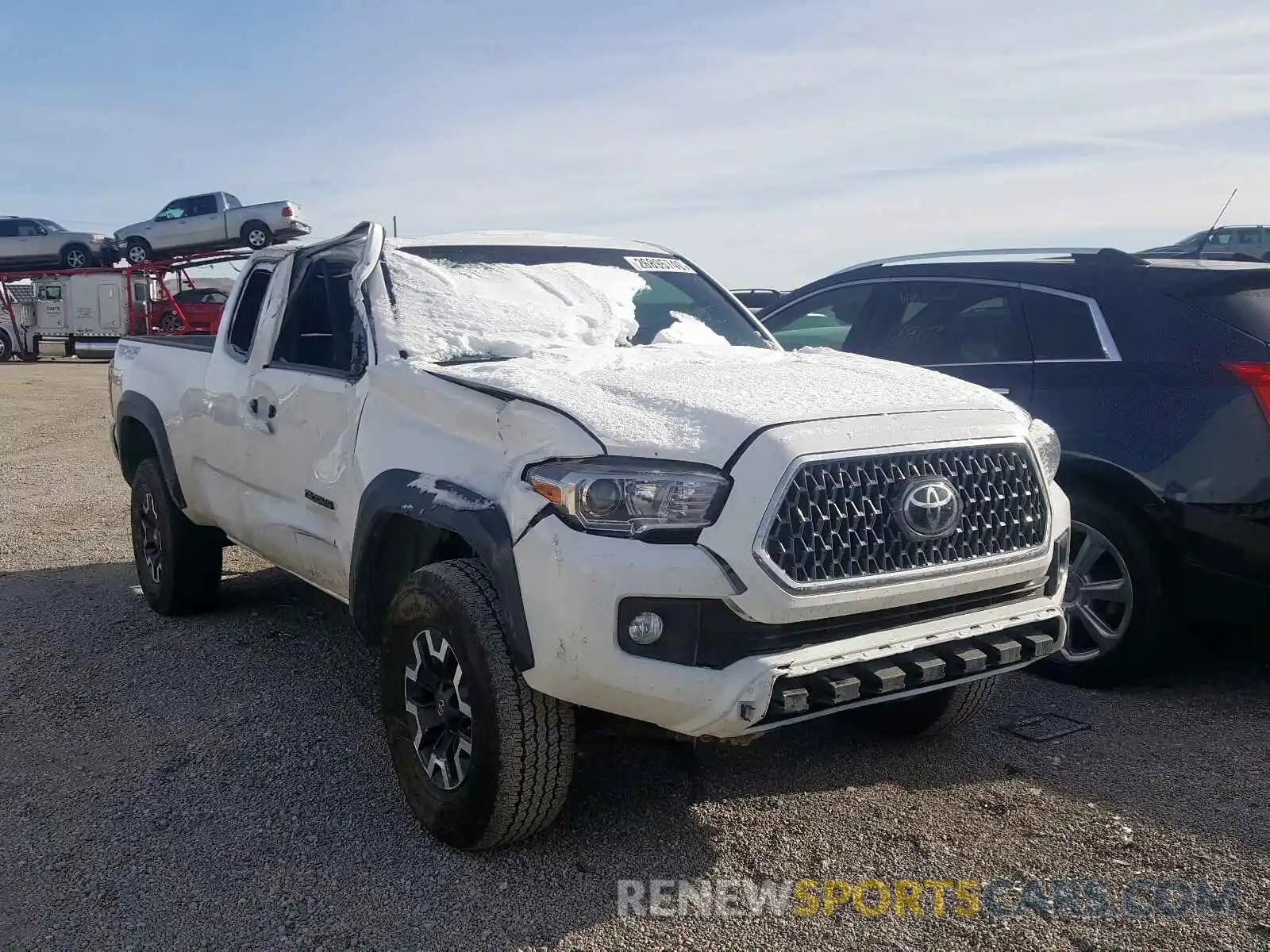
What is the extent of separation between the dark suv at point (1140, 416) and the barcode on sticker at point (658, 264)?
1.35 meters

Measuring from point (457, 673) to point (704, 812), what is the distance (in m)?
0.96

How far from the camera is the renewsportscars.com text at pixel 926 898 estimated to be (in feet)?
9.98

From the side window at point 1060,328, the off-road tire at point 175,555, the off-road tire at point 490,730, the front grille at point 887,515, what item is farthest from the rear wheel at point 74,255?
the front grille at point 887,515

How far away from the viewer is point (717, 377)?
3.60 metres

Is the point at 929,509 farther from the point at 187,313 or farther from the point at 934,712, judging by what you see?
the point at 187,313

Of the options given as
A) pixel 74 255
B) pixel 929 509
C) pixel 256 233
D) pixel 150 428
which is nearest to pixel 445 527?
pixel 929 509

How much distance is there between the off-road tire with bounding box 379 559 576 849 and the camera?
3.09 m

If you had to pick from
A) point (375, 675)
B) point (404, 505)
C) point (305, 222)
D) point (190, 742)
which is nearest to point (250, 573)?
point (375, 675)

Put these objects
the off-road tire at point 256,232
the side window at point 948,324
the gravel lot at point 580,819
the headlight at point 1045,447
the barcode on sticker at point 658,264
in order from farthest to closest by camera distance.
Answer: the off-road tire at point 256,232
the side window at point 948,324
the barcode on sticker at point 658,264
the headlight at point 1045,447
the gravel lot at point 580,819

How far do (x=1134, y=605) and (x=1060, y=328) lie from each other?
125cm

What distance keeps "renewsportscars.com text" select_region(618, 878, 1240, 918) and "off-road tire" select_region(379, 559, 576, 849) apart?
1.20 ft

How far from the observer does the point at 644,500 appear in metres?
2.92

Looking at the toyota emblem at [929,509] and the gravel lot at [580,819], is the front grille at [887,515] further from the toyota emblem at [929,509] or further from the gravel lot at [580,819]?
the gravel lot at [580,819]

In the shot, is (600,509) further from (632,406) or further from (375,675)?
(375,675)
